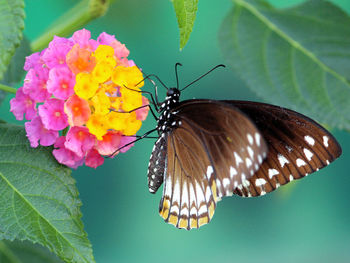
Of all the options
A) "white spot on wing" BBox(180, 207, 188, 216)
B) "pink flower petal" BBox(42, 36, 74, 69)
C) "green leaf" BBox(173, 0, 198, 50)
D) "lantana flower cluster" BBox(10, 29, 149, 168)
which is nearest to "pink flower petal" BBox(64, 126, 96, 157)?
"lantana flower cluster" BBox(10, 29, 149, 168)

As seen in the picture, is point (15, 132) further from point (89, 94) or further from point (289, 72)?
point (289, 72)

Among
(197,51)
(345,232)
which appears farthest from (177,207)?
(345,232)

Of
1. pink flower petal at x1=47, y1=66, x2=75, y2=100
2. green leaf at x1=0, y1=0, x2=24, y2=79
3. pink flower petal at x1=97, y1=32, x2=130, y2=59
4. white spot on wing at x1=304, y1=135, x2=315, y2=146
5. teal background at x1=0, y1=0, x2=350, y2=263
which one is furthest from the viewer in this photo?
teal background at x1=0, y1=0, x2=350, y2=263

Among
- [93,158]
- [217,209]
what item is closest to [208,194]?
[93,158]

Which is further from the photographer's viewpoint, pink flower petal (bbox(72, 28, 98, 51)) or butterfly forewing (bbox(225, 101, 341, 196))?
butterfly forewing (bbox(225, 101, 341, 196))

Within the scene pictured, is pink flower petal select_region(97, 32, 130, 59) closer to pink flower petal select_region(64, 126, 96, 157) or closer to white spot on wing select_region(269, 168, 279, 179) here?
pink flower petal select_region(64, 126, 96, 157)

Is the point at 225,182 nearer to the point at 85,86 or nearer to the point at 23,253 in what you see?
the point at 85,86

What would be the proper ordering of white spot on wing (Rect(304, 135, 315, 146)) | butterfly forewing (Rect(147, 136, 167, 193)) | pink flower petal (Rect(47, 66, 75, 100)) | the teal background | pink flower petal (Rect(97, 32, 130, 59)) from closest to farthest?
pink flower petal (Rect(47, 66, 75, 100)), pink flower petal (Rect(97, 32, 130, 59)), white spot on wing (Rect(304, 135, 315, 146)), butterfly forewing (Rect(147, 136, 167, 193)), the teal background
